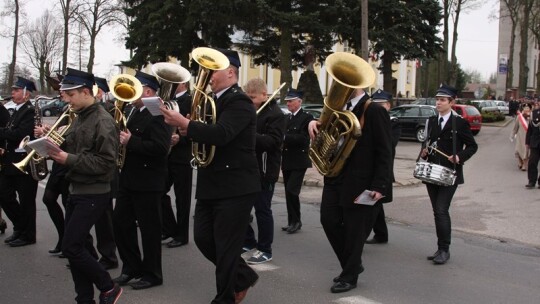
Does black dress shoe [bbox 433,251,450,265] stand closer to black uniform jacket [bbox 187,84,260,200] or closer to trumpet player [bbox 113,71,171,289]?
black uniform jacket [bbox 187,84,260,200]

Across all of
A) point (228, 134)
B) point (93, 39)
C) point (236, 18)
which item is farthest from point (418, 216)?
point (93, 39)

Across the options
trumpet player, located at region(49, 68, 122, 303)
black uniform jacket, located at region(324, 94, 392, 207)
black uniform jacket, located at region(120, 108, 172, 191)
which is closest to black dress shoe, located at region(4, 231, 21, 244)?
black uniform jacket, located at region(120, 108, 172, 191)

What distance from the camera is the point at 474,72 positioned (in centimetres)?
12256

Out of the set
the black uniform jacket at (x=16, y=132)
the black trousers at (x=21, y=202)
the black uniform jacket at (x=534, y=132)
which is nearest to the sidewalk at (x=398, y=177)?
the black uniform jacket at (x=534, y=132)

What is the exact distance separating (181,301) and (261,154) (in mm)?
1997

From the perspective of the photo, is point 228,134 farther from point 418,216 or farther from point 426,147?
point 418,216

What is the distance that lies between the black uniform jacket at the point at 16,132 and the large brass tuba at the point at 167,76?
195 centimetres

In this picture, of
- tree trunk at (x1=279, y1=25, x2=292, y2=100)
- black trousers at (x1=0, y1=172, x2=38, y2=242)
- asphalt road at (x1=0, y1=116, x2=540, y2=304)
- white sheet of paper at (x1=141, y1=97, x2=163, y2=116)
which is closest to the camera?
white sheet of paper at (x1=141, y1=97, x2=163, y2=116)

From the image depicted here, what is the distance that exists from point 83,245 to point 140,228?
825 millimetres

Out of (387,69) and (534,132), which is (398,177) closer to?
(534,132)

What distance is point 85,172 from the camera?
436cm

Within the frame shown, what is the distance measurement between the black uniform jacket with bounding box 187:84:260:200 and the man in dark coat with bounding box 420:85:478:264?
2.68 meters

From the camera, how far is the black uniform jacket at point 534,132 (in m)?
12.4

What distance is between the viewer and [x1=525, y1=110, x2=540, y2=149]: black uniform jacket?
12359mm
